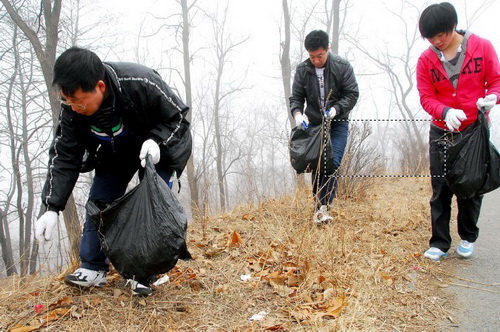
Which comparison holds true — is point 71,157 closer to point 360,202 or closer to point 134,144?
point 134,144

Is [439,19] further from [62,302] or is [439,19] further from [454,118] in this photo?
[62,302]

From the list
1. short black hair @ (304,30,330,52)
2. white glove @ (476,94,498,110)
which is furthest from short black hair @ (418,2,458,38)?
short black hair @ (304,30,330,52)

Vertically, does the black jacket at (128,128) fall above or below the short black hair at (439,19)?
below

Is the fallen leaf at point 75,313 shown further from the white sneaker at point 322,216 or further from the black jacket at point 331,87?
the black jacket at point 331,87

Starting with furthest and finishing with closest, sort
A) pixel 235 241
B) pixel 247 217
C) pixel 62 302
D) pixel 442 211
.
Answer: pixel 247 217
pixel 235 241
pixel 442 211
pixel 62 302

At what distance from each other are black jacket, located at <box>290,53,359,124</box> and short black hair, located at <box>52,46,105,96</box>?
6.81ft

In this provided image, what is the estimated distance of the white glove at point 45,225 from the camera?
6.27 feet

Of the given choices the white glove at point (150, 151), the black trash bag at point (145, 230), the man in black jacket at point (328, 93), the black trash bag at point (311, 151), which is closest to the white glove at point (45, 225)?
the black trash bag at point (145, 230)

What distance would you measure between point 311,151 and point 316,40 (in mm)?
955

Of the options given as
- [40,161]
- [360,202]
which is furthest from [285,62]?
[40,161]

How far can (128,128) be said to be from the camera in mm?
2023

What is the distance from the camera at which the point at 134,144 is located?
6.93 feet

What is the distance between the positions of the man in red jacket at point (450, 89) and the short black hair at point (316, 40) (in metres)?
0.86

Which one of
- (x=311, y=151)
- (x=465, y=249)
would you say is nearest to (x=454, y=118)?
(x=465, y=249)
